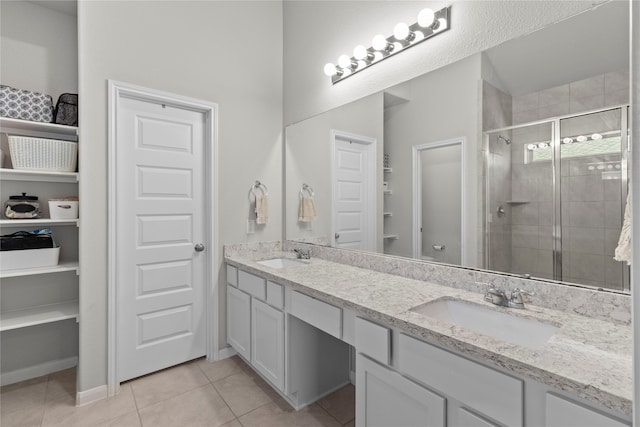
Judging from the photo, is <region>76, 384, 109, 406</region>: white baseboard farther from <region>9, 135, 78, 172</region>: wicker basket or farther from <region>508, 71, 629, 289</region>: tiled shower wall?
<region>508, 71, 629, 289</region>: tiled shower wall

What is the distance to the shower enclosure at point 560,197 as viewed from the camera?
3.97ft

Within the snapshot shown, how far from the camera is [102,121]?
204cm

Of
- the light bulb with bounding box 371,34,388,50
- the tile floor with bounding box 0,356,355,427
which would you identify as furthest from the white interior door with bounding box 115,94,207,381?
the light bulb with bounding box 371,34,388,50

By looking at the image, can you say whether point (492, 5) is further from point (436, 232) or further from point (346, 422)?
point (346, 422)

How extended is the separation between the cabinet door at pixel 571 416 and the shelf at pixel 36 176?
256 centimetres

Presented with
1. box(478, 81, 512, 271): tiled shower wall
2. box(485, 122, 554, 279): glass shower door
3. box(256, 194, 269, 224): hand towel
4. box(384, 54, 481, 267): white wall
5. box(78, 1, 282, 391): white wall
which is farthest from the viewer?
box(256, 194, 269, 224): hand towel

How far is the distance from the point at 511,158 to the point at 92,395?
8.93 ft

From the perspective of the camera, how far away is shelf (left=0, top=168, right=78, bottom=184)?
192 cm

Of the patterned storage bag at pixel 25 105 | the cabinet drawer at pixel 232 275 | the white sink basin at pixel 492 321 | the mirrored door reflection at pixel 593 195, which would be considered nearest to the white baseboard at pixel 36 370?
the cabinet drawer at pixel 232 275

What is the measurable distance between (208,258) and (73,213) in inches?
35.9

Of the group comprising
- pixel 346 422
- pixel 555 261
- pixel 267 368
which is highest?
pixel 555 261

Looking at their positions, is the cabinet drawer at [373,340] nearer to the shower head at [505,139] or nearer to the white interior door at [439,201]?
the white interior door at [439,201]

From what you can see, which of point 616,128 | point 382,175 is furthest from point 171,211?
point 616,128

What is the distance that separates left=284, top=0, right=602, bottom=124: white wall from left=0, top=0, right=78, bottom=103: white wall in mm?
1605
